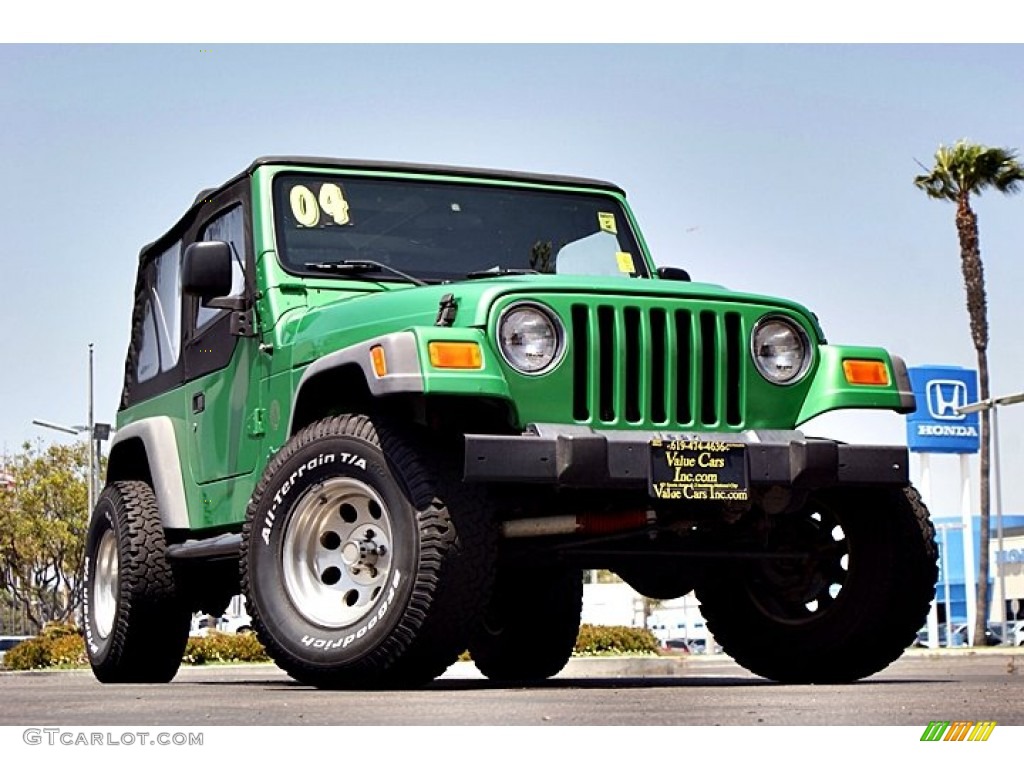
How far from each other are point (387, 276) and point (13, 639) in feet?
116

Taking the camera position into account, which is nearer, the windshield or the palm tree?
the windshield

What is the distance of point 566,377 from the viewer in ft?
24.0

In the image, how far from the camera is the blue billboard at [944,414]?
44406 mm

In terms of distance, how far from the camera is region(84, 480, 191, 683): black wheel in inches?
389

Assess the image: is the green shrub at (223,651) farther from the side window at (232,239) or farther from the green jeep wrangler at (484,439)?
the side window at (232,239)

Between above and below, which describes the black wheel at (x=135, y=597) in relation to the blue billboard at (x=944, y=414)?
below

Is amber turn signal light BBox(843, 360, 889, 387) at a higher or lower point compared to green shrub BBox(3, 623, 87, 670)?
higher

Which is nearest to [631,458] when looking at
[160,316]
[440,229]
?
[440,229]

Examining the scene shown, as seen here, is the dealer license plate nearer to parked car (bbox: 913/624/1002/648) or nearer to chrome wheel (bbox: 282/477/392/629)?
chrome wheel (bbox: 282/477/392/629)

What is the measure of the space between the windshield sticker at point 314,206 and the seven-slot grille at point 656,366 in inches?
79.9

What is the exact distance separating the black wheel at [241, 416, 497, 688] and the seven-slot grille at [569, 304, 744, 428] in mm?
718

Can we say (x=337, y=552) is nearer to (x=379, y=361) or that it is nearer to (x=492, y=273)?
(x=379, y=361)
